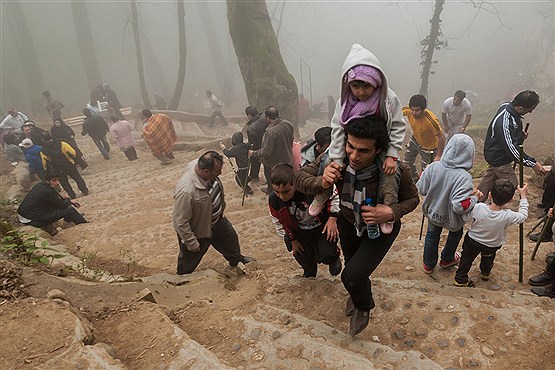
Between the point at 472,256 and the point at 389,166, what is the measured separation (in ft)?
7.65

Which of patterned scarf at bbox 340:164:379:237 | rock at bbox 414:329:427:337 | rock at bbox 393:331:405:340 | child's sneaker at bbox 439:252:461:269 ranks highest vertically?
patterned scarf at bbox 340:164:379:237

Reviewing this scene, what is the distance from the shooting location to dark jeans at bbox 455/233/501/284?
12.5 feet

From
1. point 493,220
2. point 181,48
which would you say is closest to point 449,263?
point 493,220

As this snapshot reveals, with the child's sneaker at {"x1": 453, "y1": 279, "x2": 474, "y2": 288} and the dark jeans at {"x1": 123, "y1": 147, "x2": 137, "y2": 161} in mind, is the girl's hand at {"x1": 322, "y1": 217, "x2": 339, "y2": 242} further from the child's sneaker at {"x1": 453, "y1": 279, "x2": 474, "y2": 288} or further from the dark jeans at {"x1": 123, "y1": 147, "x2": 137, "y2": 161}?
the dark jeans at {"x1": 123, "y1": 147, "x2": 137, "y2": 161}

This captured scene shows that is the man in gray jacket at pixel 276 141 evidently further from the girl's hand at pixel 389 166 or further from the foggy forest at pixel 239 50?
the foggy forest at pixel 239 50

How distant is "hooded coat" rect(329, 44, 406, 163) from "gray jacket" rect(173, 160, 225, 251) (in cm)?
205

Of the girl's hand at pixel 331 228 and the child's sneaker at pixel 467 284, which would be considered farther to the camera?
the child's sneaker at pixel 467 284

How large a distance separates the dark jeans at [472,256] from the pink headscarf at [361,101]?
236 centimetres

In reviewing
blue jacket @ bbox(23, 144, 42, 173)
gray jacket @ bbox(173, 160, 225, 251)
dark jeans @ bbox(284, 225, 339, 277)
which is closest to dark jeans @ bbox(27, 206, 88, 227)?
blue jacket @ bbox(23, 144, 42, 173)

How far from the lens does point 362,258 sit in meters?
2.69

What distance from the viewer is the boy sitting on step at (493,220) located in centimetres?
350

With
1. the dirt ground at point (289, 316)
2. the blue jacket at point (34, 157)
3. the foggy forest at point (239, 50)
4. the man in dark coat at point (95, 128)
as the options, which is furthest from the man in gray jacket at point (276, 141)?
the man in dark coat at point (95, 128)

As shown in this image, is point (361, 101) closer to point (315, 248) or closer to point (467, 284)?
point (315, 248)

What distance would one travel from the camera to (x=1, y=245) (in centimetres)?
421
